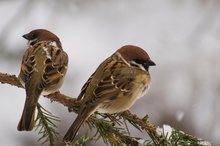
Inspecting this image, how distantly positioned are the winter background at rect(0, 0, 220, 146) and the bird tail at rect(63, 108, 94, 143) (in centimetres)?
144

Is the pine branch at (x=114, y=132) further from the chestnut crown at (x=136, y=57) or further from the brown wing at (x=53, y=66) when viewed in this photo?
the chestnut crown at (x=136, y=57)

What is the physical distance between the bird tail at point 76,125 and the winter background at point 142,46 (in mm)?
1445

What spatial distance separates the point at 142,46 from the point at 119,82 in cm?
317

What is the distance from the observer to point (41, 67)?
3555 mm

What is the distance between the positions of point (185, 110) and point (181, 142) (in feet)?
7.95

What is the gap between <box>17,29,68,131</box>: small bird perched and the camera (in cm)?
336

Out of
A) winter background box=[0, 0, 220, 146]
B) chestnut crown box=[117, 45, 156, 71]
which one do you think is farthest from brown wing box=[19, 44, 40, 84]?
winter background box=[0, 0, 220, 146]

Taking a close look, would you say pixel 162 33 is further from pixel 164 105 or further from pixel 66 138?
pixel 66 138

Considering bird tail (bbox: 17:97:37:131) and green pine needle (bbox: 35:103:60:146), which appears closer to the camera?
green pine needle (bbox: 35:103:60:146)

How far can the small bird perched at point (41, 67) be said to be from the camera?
11.0 feet

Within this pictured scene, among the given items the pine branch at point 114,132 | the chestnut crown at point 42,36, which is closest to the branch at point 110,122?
the pine branch at point 114,132

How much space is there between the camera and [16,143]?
458cm

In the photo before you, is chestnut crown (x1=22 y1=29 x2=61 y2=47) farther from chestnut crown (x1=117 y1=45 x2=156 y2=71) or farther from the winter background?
the winter background

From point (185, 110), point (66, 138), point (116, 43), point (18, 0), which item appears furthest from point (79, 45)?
point (66, 138)
